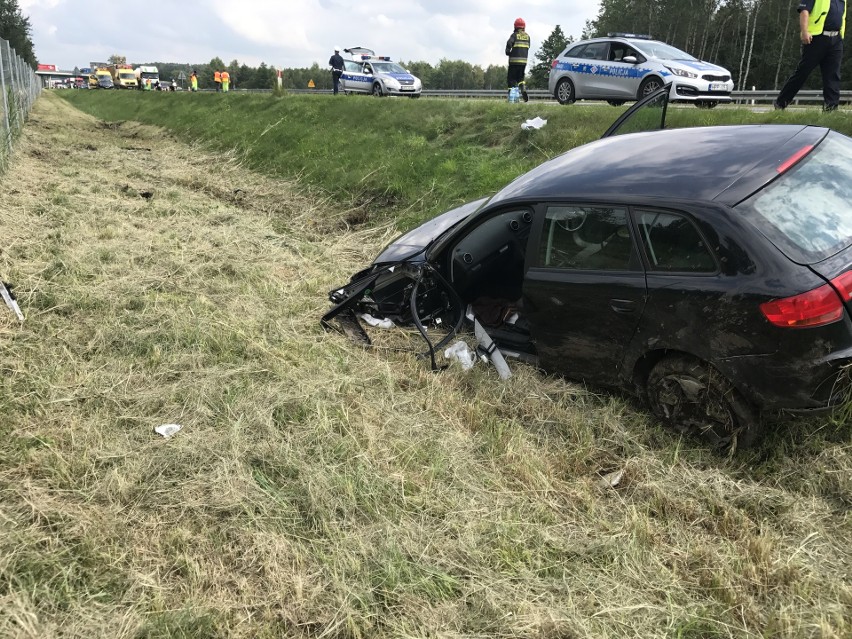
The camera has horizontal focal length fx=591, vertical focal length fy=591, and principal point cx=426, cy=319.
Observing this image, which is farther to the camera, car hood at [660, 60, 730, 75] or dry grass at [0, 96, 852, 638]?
car hood at [660, 60, 730, 75]

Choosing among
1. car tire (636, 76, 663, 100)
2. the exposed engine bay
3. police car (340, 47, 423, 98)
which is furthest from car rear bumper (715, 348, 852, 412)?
police car (340, 47, 423, 98)

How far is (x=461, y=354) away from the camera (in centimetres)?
437

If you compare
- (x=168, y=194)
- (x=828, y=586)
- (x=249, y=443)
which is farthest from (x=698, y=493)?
(x=168, y=194)

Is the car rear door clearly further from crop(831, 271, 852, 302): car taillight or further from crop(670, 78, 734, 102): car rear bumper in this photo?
crop(670, 78, 734, 102): car rear bumper

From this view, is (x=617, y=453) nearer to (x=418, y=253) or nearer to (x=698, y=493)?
(x=698, y=493)

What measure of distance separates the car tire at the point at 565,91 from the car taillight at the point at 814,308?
11.4 meters

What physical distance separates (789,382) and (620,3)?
59638 mm

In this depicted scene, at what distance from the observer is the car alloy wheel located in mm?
13039

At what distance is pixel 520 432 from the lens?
356 centimetres

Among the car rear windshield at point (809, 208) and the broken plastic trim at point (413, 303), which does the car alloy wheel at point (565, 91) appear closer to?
the broken plastic trim at point (413, 303)

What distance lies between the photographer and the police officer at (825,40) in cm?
744

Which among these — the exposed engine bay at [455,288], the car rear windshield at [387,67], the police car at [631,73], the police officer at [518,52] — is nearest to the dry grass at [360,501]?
the exposed engine bay at [455,288]

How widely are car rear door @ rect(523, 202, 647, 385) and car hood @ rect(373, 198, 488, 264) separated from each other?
1.32m

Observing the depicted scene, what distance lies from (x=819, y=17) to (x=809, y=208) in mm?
6379
